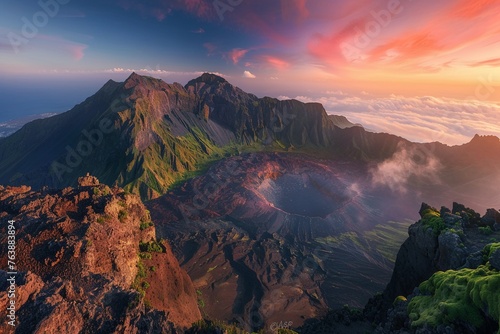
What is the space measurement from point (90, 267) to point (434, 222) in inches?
1837

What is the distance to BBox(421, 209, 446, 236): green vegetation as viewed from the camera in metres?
38.1

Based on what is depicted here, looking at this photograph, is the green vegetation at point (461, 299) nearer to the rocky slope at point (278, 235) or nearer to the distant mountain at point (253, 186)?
the distant mountain at point (253, 186)

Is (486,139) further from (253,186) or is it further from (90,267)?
(90,267)

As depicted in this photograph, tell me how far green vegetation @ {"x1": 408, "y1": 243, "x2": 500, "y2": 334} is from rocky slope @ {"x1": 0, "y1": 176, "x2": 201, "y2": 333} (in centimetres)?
2330

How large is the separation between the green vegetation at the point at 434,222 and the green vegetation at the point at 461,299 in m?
10.1

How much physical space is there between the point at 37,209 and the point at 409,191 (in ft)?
508

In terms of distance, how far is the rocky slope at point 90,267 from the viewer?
22.4 m

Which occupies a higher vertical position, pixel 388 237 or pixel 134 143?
pixel 134 143

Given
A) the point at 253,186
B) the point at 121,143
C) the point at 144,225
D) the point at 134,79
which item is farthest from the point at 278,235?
the point at 134,79

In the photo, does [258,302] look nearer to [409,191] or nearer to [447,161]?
[409,191]

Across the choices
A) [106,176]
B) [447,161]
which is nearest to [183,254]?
[106,176]

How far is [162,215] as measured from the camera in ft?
352

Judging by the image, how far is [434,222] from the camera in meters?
39.4

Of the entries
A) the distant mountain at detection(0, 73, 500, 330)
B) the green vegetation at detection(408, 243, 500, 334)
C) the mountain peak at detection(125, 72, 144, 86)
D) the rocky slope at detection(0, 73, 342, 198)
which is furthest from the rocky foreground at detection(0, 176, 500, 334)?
the mountain peak at detection(125, 72, 144, 86)
